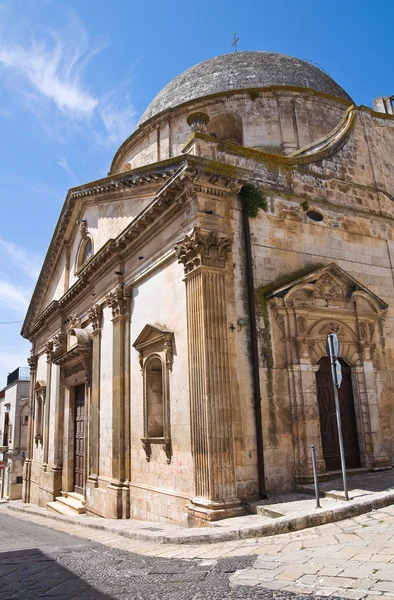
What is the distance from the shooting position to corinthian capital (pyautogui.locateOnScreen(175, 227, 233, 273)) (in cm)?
909

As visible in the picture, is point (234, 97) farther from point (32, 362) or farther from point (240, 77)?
point (32, 362)

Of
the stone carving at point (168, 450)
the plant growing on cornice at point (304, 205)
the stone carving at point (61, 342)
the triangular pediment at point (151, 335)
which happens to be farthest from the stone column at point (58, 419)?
the plant growing on cornice at point (304, 205)

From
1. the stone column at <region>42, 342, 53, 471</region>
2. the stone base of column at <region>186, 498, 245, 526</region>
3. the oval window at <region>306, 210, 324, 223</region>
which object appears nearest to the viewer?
the stone base of column at <region>186, 498, 245, 526</region>

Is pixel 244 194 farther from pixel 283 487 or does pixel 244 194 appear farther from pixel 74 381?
pixel 74 381

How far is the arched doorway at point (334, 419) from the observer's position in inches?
380

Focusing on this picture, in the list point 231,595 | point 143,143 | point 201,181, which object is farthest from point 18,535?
point 143,143

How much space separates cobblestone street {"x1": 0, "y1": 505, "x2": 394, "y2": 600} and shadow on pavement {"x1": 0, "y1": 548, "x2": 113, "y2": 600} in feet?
0.03

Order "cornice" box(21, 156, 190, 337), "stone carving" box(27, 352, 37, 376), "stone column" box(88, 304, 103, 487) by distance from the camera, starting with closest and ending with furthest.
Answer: "cornice" box(21, 156, 190, 337) → "stone column" box(88, 304, 103, 487) → "stone carving" box(27, 352, 37, 376)

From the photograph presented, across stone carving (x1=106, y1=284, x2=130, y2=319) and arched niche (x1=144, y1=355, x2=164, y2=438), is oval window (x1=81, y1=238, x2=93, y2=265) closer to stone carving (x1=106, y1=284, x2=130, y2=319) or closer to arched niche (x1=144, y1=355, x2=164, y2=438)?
stone carving (x1=106, y1=284, x2=130, y2=319)

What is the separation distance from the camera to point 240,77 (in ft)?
56.7

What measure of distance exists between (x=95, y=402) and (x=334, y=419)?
7435mm

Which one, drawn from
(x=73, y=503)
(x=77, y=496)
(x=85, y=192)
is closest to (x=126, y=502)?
(x=73, y=503)

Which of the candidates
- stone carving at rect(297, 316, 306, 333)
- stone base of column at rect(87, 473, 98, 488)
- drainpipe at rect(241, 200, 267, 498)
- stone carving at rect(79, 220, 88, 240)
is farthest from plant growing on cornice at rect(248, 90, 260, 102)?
stone base of column at rect(87, 473, 98, 488)

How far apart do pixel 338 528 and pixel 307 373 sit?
3.68 m
